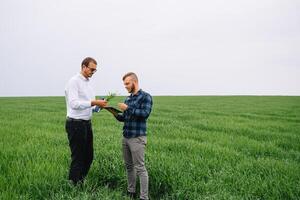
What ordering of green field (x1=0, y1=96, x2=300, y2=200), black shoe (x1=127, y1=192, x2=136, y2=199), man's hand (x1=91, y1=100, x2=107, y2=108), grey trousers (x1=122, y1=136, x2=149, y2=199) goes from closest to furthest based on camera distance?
1. man's hand (x1=91, y1=100, x2=107, y2=108)
2. grey trousers (x1=122, y1=136, x2=149, y2=199)
3. green field (x1=0, y1=96, x2=300, y2=200)
4. black shoe (x1=127, y1=192, x2=136, y2=199)

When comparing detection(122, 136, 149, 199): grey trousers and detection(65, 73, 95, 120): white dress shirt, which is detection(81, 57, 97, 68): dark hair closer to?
detection(65, 73, 95, 120): white dress shirt

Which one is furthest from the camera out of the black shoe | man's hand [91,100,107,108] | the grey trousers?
the black shoe

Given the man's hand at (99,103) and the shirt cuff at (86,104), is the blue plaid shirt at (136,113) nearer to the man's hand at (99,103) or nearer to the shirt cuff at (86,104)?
the man's hand at (99,103)

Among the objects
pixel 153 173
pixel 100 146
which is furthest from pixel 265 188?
pixel 100 146

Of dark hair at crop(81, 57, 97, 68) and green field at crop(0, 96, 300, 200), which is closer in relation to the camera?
dark hair at crop(81, 57, 97, 68)

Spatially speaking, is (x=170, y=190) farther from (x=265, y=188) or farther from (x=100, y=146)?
(x=100, y=146)

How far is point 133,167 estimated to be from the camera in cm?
559

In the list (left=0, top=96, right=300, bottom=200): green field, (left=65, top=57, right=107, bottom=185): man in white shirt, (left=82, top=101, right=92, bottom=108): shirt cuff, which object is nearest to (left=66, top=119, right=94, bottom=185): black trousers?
(left=65, top=57, right=107, bottom=185): man in white shirt

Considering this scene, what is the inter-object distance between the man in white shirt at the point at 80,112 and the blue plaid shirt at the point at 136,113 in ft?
1.39

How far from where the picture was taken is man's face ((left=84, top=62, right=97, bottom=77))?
5254 millimetres

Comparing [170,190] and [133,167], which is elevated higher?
[133,167]

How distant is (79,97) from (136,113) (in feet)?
3.35

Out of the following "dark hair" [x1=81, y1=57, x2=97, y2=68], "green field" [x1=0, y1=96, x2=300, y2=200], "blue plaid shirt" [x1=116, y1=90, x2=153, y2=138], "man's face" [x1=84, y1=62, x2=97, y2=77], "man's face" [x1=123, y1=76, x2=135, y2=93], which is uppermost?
"dark hair" [x1=81, y1=57, x2=97, y2=68]

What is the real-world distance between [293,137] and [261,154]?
2.94m
